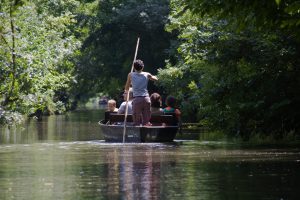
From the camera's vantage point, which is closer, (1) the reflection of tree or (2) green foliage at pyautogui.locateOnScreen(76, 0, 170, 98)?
(1) the reflection of tree

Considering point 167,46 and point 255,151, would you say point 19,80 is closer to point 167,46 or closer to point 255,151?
point 167,46

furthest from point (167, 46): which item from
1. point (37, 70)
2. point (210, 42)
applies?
point (210, 42)

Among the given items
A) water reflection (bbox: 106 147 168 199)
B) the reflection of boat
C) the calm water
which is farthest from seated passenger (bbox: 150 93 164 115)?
water reflection (bbox: 106 147 168 199)

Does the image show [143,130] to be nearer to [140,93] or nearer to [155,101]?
[140,93]

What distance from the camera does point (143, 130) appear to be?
26078 mm

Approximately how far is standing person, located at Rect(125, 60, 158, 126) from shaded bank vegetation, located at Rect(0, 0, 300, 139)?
1904mm

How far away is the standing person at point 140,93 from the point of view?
25969 millimetres

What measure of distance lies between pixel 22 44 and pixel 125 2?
2650cm

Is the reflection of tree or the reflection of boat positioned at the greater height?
the reflection of boat

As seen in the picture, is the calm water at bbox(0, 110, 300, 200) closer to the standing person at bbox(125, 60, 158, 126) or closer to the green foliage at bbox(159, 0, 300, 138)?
the green foliage at bbox(159, 0, 300, 138)

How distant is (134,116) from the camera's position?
26.7m

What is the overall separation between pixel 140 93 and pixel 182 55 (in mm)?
6595

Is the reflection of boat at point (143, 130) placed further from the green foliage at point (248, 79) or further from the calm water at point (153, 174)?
the calm water at point (153, 174)

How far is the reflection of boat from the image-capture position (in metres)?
26.1
